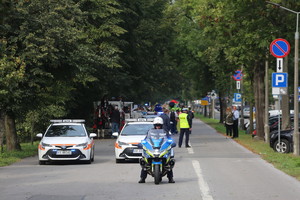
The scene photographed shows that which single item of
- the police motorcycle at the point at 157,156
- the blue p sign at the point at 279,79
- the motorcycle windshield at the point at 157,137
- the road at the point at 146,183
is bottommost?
the road at the point at 146,183

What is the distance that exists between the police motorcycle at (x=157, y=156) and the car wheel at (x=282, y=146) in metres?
12.3

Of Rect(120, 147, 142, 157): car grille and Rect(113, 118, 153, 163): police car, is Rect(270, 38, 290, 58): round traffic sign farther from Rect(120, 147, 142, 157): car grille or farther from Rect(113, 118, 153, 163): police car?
Rect(120, 147, 142, 157): car grille

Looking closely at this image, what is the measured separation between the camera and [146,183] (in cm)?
1580

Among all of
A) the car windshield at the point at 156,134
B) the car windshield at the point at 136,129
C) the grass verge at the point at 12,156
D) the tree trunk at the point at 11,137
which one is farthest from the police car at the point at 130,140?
the car windshield at the point at 156,134

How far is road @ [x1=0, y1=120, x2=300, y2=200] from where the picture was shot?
43.8ft

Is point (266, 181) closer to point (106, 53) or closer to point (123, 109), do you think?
point (106, 53)

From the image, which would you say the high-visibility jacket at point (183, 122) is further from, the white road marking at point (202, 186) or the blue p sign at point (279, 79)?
the white road marking at point (202, 186)

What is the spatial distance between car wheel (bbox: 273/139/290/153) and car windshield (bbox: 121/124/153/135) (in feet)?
18.5

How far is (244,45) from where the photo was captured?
32875 mm

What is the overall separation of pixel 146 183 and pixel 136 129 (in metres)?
8.63

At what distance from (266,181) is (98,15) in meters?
26.7

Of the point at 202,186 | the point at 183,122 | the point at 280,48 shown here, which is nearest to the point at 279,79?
the point at 280,48

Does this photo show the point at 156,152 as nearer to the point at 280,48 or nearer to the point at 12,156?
the point at 280,48

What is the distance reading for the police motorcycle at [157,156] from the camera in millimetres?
15359
